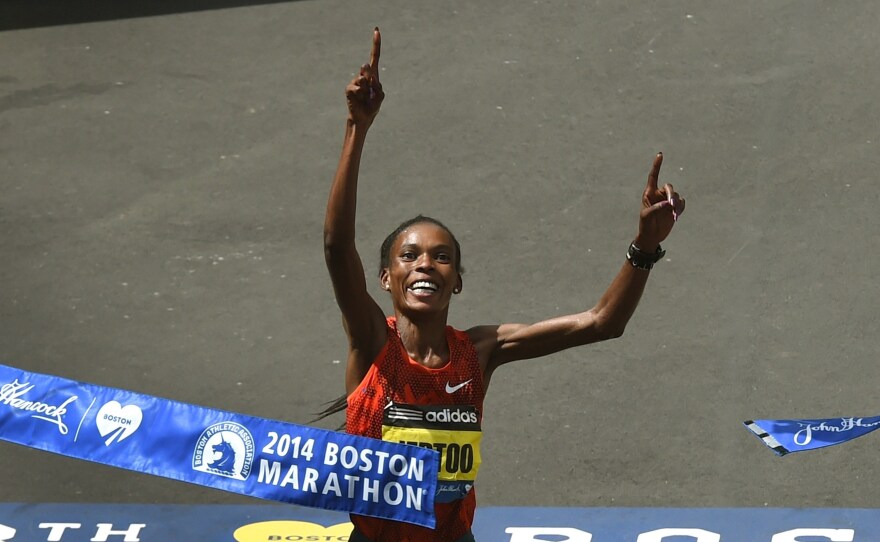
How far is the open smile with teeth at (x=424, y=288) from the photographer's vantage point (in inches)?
180

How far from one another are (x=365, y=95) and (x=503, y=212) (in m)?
5.70

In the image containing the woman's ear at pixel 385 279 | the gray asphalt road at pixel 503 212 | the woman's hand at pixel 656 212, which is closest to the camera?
the woman's hand at pixel 656 212

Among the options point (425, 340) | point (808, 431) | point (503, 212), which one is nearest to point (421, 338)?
point (425, 340)

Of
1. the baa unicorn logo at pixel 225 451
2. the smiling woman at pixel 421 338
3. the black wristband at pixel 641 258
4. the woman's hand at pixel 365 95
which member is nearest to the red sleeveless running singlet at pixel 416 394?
the smiling woman at pixel 421 338

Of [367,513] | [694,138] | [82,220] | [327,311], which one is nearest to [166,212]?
[82,220]

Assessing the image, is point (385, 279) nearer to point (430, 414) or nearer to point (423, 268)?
point (423, 268)

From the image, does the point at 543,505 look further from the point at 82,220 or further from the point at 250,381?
the point at 82,220

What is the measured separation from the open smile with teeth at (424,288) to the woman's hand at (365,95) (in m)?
0.54

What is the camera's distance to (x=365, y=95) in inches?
173

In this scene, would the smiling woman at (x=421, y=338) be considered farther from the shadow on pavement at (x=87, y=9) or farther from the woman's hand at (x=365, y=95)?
the shadow on pavement at (x=87, y=9)

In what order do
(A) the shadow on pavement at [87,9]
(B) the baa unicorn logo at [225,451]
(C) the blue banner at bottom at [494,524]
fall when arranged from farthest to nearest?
1. (A) the shadow on pavement at [87,9]
2. (C) the blue banner at bottom at [494,524]
3. (B) the baa unicorn logo at [225,451]

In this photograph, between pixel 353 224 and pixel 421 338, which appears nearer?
pixel 353 224

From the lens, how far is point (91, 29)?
496 inches

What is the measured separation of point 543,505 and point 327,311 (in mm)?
2361
